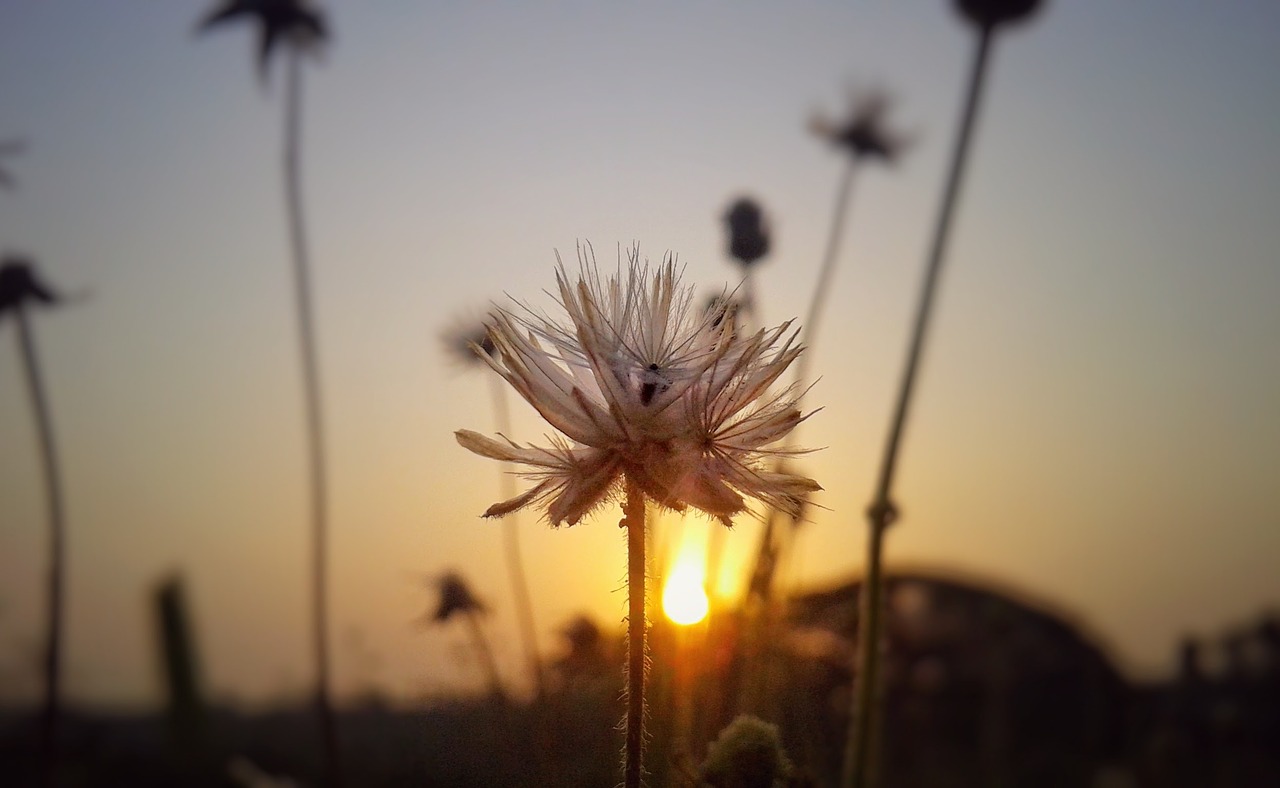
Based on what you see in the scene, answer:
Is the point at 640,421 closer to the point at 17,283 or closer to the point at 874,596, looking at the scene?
the point at 874,596

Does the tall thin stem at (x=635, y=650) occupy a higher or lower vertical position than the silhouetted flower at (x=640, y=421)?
lower

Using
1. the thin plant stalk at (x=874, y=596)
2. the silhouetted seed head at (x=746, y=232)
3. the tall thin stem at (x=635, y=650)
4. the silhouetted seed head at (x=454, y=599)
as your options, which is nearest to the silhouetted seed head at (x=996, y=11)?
the thin plant stalk at (x=874, y=596)

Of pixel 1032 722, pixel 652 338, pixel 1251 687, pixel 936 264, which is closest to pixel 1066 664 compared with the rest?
pixel 1032 722

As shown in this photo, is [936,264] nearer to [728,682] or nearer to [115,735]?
[728,682]

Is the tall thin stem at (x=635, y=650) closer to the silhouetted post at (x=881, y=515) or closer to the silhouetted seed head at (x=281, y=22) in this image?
the silhouetted post at (x=881, y=515)

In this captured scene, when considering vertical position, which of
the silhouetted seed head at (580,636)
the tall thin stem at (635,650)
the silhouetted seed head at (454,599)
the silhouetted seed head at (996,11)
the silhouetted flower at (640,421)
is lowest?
the silhouetted seed head at (454,599)

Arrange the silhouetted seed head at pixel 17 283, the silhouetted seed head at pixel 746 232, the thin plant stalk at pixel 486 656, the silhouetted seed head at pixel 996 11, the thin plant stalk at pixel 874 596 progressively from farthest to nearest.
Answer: the silhouetted seed head at pixel 17 283, the silhouetted seed head at pixel 996 11, the thin plant stalk at pixel 486 656, the silhouetted seed head at pixel 746 232, the thin plant stalk at pixel 874 596
